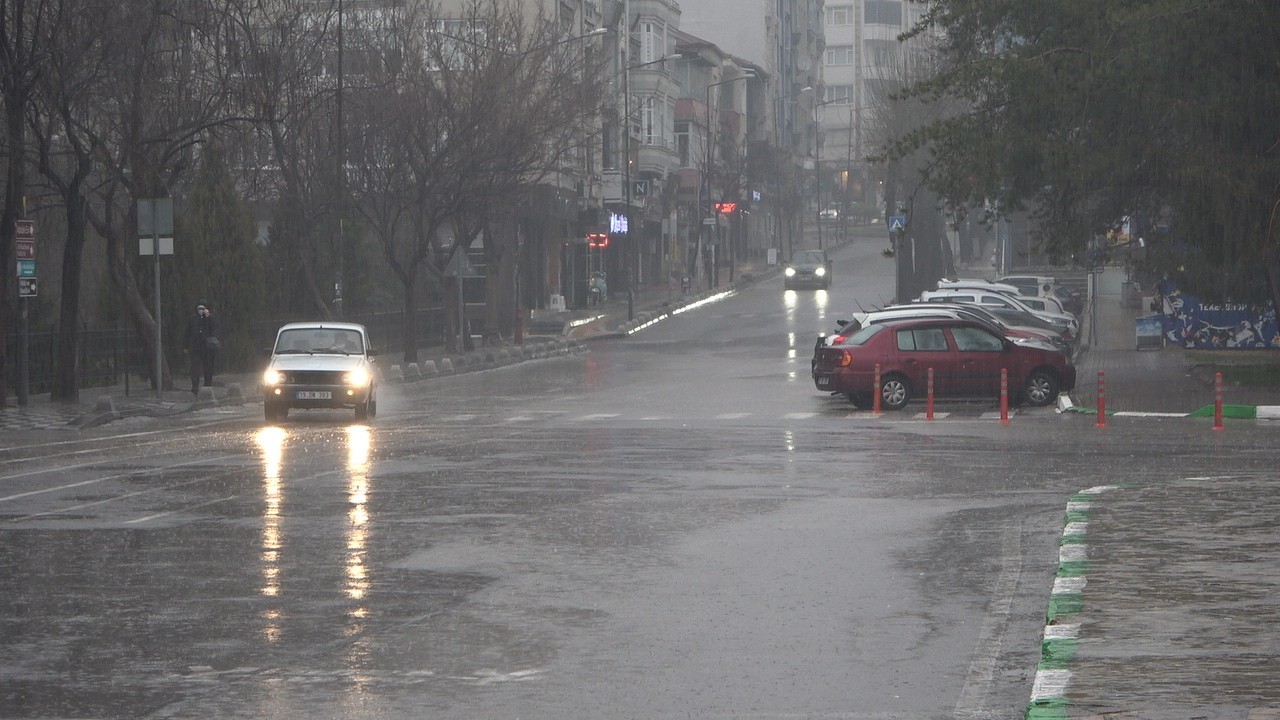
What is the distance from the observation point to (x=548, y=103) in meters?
51.5

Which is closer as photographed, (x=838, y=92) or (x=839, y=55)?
(x=838, y=92)

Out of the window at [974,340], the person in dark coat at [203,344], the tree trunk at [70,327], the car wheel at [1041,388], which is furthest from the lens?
the person in dark coat at [203,344]

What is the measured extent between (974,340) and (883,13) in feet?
487

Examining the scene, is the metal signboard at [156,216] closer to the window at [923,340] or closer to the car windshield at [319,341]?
the car windshield at [319,341]

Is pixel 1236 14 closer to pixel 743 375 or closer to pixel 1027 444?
pixel 1027 444

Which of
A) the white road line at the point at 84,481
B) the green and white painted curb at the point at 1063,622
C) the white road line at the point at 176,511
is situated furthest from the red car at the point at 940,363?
the white road line at the point at 176,511

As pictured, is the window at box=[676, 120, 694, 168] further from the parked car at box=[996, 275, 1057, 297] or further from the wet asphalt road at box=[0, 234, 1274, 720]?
the wet asphalt road at box=[0, 234, 1274, 720]

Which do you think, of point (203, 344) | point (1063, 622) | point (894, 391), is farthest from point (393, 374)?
point (1063, 622)

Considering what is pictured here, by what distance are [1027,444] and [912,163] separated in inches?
2635

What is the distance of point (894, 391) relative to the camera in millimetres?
29750

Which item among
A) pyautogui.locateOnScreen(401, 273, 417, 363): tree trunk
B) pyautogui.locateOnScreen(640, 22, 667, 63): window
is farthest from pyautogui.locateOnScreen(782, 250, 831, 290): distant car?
pyautogui.locateOnScreen(401, 273, 417, 363): tree trunk

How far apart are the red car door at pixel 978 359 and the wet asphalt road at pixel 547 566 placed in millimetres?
4794

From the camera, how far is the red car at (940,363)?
29.7 m

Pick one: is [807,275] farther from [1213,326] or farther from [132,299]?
[132,299]
